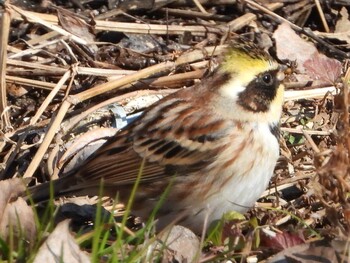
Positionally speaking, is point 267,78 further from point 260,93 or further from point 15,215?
point 15,215

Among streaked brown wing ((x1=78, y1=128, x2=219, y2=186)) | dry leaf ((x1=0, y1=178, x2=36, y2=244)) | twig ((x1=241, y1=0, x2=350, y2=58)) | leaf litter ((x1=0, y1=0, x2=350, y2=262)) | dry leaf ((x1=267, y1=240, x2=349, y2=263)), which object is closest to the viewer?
dry leaf ((x1=267, y1=240, x2=349, y2=263))

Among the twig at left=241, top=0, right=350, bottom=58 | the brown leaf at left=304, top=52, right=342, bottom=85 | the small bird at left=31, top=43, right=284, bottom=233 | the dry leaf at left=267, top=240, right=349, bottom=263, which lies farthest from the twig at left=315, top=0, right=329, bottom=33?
the dry leaf at left=267, top=240, right=349, bottom=263

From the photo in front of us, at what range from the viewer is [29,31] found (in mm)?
5578

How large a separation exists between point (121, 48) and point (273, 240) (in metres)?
1.94

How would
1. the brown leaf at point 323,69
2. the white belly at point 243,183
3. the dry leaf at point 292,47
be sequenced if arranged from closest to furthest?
the white belly at point 243,183, the brown leaf at point 323,69, the dry leaf at point 292,47

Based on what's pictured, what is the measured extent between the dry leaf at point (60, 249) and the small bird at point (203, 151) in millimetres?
663

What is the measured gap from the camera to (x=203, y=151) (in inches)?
170

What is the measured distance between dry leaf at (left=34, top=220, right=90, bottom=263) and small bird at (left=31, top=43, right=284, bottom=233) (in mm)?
663

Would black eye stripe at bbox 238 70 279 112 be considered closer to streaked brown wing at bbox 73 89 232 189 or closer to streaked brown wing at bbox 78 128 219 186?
streaked brown wing at bbox 73 89 232 189

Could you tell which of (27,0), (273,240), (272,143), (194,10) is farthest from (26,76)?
(273,240)

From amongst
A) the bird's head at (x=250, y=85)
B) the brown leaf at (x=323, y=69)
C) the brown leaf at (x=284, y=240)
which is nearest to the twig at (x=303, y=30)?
the brown leaf at (x=323, y=69)

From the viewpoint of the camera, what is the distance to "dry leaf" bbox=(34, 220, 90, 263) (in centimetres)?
352

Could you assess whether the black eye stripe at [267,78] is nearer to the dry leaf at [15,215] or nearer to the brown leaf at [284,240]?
the brown leaf at [284,240]

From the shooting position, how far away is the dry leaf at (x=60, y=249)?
3523 millimetres
